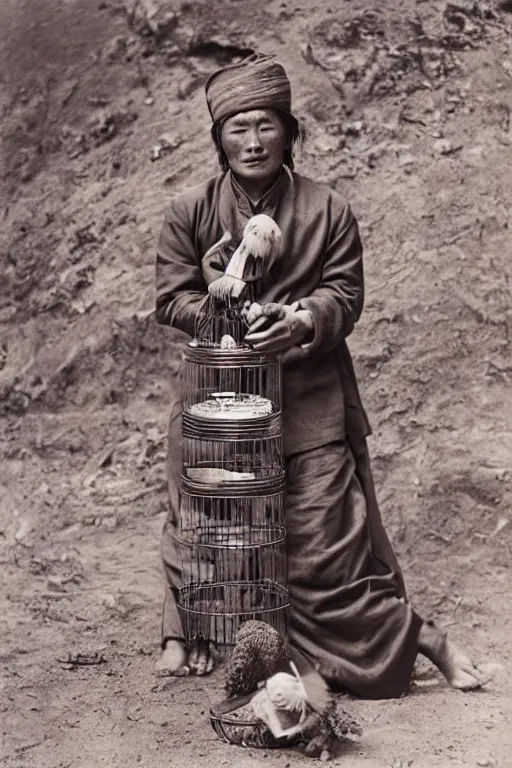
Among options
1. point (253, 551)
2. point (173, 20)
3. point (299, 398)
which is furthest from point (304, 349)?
point (173, 20)

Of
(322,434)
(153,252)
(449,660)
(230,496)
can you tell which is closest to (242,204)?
(322,434)

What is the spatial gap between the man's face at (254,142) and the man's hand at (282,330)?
2.00ft

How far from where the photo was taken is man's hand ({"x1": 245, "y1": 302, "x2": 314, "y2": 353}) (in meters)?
6.27

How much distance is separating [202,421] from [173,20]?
4794mm

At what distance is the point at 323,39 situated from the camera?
33.1 ft

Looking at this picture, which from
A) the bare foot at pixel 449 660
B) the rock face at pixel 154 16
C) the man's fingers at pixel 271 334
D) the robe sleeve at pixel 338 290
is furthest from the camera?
the rock face at pixel 154 16

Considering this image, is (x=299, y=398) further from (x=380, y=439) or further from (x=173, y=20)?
(x=173, y=20)

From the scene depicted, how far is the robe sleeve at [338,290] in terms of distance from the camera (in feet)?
21.1

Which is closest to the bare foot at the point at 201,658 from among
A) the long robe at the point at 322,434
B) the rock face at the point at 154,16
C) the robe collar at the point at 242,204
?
the long robe at the point at 322,434

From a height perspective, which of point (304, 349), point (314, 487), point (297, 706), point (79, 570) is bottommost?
point (79, 570)

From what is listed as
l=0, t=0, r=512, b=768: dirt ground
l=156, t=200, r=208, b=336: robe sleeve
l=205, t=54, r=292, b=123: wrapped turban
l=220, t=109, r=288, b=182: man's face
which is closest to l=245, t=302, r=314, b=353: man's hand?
l=156, t=200, r=208, b=336: robe sleeve

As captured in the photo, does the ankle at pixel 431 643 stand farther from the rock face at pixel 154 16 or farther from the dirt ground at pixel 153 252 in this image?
the rock face at pixel 154 16

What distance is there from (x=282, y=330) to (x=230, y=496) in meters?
0.72

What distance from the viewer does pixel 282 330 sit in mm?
6293
